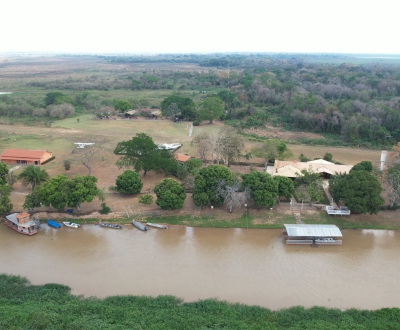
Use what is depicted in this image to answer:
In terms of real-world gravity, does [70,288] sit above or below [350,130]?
below

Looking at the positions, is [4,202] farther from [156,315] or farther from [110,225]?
[156,315]

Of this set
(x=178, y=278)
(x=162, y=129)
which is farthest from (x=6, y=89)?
(x=178, y=278)

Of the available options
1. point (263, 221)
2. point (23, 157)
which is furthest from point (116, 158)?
point (263, 221)

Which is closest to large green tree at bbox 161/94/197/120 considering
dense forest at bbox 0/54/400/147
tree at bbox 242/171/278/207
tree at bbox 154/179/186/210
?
dense forest at bbox 0/54/400/147

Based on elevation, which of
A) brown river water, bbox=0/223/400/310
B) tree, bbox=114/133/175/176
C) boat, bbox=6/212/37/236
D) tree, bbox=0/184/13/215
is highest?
tree, bbox=114/133/175/176

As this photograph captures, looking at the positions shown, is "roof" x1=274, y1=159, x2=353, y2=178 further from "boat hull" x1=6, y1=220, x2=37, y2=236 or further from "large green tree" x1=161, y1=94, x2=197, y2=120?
"large green tree" x1=161, y1=94, x2=197, y2=120

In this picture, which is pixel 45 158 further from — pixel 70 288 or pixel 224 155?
pixel 70 288

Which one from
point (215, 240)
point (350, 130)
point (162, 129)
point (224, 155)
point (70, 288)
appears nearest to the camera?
point (70, 288)
